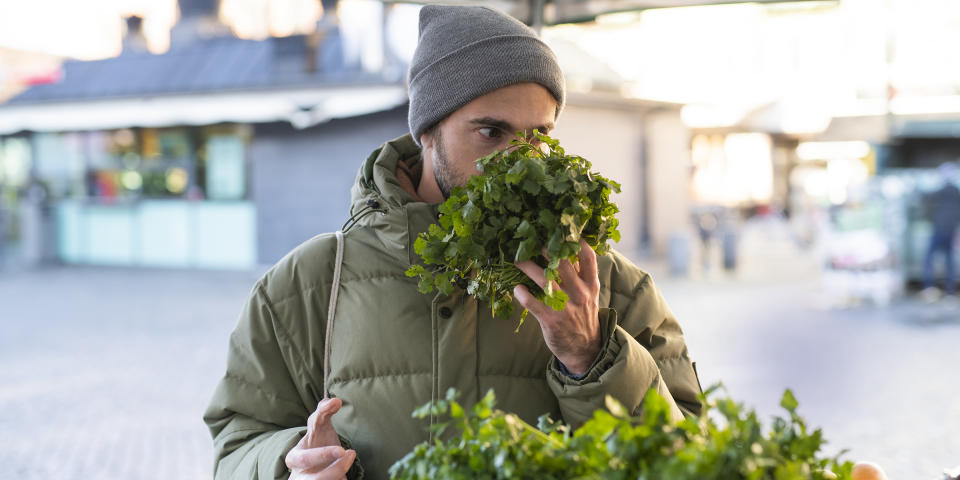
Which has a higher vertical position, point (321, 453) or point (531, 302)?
point (531, 302)

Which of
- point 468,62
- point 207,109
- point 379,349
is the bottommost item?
point 379,349

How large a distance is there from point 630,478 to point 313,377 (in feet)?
3.41

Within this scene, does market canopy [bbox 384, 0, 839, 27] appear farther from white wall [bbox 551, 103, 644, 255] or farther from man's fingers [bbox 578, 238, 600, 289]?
white wall [bbox 551, 103, 644, 255]

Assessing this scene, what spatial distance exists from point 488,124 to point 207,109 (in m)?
16.0

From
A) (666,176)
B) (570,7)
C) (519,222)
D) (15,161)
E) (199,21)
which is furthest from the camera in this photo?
(15,161)

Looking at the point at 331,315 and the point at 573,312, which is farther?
the point at 331,315


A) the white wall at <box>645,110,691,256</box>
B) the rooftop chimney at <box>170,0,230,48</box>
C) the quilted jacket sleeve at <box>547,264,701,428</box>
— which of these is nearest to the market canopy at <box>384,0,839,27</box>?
the quilted jacket sleeve at <box>547,264,701,428</box>

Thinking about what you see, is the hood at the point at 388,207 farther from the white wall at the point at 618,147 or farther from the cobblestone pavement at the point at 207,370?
the white wall at the point at 618,147

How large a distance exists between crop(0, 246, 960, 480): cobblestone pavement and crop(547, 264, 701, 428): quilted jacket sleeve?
2.56m

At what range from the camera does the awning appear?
14492 millimetres

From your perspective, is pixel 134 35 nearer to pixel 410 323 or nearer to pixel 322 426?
pixel 410 323

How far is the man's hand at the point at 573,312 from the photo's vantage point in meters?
1.50

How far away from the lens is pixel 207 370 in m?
8.18

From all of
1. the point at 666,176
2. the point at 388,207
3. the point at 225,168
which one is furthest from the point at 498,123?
the point at 666,176
